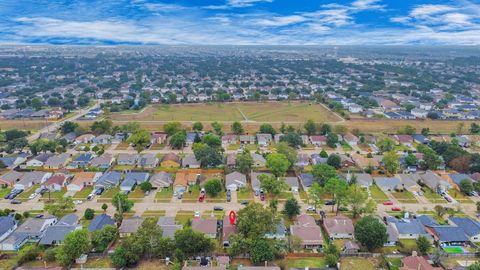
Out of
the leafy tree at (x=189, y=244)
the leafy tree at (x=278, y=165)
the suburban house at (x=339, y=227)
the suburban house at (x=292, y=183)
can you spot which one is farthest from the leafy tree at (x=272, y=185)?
the leafy tree at (x=189, y=244)

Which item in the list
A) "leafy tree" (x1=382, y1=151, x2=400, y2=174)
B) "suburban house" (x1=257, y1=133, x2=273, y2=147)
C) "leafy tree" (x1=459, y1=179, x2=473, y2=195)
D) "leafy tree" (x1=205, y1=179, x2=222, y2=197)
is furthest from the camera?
"suburban house" (x1=257, y1=133, x2=273, y2=147)

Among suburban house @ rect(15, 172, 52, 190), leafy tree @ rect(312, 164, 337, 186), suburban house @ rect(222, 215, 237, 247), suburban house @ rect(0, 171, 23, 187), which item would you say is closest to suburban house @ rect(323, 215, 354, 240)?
leafy tree @ rect(312, 164, 337, 186)

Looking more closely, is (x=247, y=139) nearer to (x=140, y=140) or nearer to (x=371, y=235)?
(x=140, y=140)

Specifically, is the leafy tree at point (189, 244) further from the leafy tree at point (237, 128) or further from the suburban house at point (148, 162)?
the leafy tree at point (237, 128)

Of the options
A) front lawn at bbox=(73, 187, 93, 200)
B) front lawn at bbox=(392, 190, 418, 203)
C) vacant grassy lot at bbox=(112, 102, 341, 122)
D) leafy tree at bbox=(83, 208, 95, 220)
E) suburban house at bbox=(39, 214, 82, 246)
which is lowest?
vacant grassy lot at bbox=(112, 102, 341, 122)

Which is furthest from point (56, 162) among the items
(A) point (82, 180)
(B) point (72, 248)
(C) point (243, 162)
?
(C) point (243, 162)

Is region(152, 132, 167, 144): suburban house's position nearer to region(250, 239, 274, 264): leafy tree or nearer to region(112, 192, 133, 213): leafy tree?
region(112, 192, 133, 213): leafy tree

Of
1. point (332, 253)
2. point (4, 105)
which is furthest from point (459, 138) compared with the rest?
point (4, 105)
